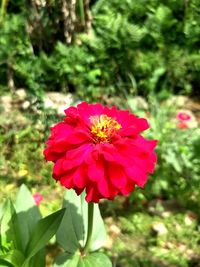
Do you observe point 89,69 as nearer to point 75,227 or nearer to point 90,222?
point 75,227

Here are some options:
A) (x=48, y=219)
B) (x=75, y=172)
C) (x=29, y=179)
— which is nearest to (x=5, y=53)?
(x=29, y=179)

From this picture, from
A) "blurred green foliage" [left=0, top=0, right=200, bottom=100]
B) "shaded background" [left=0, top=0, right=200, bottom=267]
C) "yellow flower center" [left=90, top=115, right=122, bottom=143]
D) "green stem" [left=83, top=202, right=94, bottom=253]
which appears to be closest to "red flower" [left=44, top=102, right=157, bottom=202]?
"yellow flower center" [left=90, top=115, right=122, bottom=143]

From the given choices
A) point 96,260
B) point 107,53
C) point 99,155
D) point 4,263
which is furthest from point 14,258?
point 107,53

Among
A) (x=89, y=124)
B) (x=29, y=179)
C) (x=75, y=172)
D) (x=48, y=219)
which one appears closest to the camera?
(x=75, y=172)

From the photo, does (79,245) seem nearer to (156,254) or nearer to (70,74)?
(156,254)

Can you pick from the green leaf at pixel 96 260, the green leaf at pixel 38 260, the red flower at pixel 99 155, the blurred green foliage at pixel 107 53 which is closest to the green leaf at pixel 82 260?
the green leaf at pixel 96 260

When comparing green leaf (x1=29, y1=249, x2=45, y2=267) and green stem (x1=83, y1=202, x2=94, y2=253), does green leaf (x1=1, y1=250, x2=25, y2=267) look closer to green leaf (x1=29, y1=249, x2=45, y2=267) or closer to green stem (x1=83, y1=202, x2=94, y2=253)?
green leaf (x1=29, y1=249, x2=45, y2=267)
